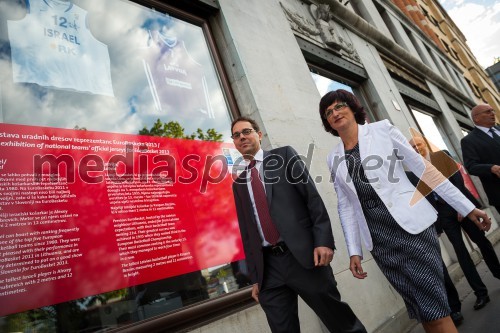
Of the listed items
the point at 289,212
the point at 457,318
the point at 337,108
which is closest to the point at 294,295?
the point at 289,212

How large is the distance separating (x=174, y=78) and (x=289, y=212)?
92.8 inches

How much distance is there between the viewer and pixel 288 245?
6.60 feet

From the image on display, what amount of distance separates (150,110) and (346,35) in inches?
254

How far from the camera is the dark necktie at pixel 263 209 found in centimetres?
212

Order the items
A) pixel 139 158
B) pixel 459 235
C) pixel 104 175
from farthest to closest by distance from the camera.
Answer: pixel 459 235
pixel 139 158
pixel 104 175

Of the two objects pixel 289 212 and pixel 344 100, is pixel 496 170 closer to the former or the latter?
pixel 344 100

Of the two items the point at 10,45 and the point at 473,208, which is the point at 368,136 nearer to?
the point at 473,208

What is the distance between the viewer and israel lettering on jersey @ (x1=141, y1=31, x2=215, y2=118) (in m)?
3.39

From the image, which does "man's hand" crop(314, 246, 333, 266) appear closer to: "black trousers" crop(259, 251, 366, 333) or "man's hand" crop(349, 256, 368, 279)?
"black trousers" crop(259, 251, 366, 333)

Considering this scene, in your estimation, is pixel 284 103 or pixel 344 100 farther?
pixel 284 103

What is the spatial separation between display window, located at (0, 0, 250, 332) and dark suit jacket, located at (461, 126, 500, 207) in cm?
307

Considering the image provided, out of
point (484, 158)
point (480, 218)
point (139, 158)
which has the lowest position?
point (480, 218)

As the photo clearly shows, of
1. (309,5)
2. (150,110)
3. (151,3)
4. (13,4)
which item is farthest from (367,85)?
(13,4)

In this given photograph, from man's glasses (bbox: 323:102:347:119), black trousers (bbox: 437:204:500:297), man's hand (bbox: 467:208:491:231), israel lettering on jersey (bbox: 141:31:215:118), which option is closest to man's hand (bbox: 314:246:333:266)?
man's hand (bbox: 467:208:491:231)
